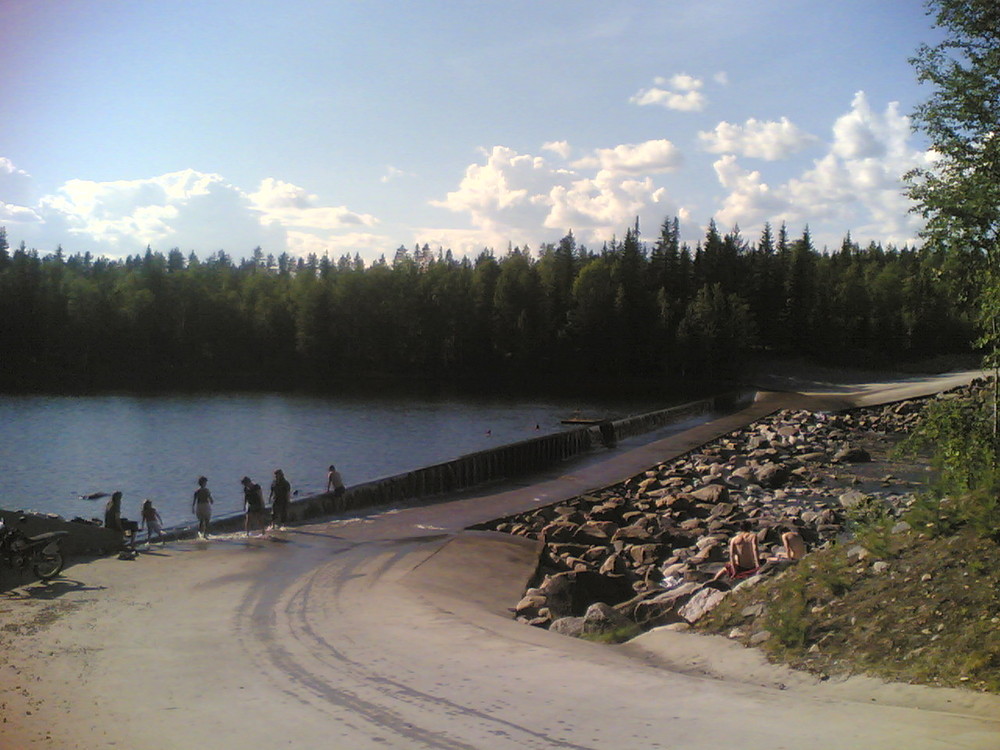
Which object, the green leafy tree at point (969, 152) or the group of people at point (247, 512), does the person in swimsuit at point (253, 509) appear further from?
the green leafy tree at point (969, 152)

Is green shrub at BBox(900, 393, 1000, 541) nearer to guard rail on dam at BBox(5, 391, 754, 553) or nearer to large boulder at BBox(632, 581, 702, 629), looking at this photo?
large boulder at BBox(632, 581, 702, 629)

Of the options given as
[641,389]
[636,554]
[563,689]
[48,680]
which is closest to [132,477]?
[636,554]

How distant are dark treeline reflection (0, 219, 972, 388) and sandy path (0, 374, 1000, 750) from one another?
106 meters

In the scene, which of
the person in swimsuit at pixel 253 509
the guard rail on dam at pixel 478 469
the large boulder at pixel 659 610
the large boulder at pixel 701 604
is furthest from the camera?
the guard rail on dam at pixel 478 469

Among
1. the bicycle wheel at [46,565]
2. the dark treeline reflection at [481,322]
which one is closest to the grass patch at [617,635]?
the bicycle wheel at [46,565]

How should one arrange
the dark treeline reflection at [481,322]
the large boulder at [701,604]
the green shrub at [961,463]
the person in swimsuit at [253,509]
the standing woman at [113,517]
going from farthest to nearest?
the dark treeline reflection at [481,322] < the person in swimsuit at [253,509] < the standing woman at [113,517] < the large boulder at [701,604] < the green shrub at [961,463]

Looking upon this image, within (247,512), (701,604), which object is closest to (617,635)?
(701,604)

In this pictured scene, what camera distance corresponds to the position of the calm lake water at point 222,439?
1670 inches

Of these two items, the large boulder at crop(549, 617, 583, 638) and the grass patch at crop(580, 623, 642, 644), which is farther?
the large boulder at crop(549, 617, 583, 638)

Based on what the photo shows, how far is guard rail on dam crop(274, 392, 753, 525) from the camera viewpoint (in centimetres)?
3152

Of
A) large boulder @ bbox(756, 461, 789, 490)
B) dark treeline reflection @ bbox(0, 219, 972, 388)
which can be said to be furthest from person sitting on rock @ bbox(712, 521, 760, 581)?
dark treeline reflection @ bbox(0, 219, 972, 388)

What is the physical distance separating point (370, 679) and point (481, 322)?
123m

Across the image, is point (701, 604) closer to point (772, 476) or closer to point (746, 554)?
point (746, 554)

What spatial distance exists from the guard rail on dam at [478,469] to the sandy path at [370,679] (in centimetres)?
1041
